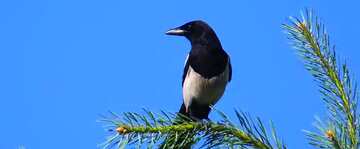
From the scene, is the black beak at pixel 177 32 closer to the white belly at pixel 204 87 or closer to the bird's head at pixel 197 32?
the bird's head at pixel 197 32

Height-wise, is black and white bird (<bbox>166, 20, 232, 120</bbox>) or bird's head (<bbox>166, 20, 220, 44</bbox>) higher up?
bird's head (<bbox>166, 20, 220, 44</bbox>)

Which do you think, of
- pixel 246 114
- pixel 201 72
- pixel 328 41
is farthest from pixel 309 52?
pixel 201 72

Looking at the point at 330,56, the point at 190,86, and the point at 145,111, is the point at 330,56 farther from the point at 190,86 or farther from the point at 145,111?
the point at 190,86

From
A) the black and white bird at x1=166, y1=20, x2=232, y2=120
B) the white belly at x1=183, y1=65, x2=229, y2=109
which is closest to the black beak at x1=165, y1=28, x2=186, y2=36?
the black and white bird at x1=166, y1=20, x2=232, y2=120

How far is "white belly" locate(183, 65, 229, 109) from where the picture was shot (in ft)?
19.8

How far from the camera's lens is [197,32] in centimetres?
639

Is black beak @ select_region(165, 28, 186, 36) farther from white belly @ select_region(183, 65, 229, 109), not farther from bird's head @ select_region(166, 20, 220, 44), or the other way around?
white belly @ select_region(183, 65, 229, 109)

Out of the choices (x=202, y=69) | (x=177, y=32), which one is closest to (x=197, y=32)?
(x=177, y=32)

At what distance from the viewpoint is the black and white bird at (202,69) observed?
6020mm

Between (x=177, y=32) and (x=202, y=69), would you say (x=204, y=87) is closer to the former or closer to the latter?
(x=202, y=69)

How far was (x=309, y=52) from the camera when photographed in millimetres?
2326

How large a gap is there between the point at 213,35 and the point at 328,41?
13.1ft

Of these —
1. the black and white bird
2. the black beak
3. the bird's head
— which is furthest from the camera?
the black beak

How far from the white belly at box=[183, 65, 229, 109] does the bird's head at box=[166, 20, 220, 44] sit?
313 millimetres
